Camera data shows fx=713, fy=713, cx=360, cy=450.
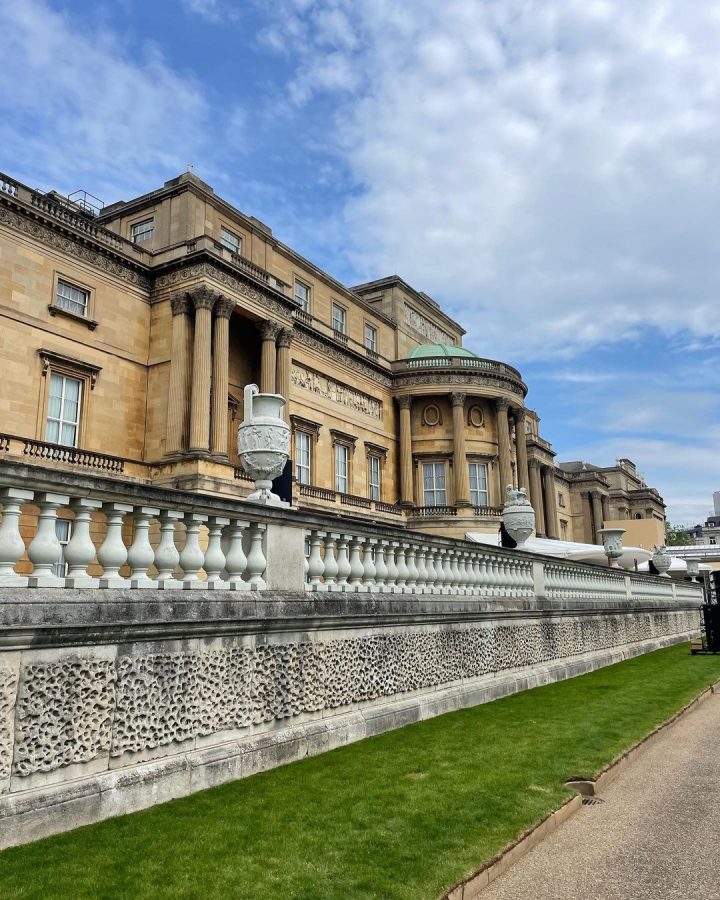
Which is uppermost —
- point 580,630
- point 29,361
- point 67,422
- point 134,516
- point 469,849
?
point 29,361

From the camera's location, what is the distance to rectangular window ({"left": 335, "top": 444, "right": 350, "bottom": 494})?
34.7m

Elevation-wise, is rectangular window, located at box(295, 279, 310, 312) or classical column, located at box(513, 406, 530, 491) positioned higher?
rectangular window, located at box(295, 279, 310, 312)

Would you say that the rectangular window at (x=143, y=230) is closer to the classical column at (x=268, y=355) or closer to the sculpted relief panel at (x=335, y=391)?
the classical column at (x=268, y=355)

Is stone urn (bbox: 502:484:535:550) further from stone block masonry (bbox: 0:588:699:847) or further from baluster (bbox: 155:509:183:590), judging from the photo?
baluster (bbox: 155:509:183:590)

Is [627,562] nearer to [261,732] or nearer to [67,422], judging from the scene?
[67,422]

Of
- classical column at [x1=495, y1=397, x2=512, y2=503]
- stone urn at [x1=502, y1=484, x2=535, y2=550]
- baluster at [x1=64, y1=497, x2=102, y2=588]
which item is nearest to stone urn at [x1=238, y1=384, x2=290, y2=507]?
baluster at [x1=64, y1=497, x2=102, y2=588]

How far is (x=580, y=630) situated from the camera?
14773 mm

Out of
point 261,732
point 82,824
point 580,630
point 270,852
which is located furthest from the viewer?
point 580,630

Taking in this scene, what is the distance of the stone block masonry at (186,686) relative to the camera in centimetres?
457

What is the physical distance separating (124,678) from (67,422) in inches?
774

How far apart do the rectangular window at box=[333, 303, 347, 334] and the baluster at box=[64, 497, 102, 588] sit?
33.0m

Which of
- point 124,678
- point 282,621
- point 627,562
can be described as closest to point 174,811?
point 124,678

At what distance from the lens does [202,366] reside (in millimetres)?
25562

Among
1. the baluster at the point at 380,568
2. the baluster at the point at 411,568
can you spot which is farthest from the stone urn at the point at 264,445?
the baluster at the point at 411,568
